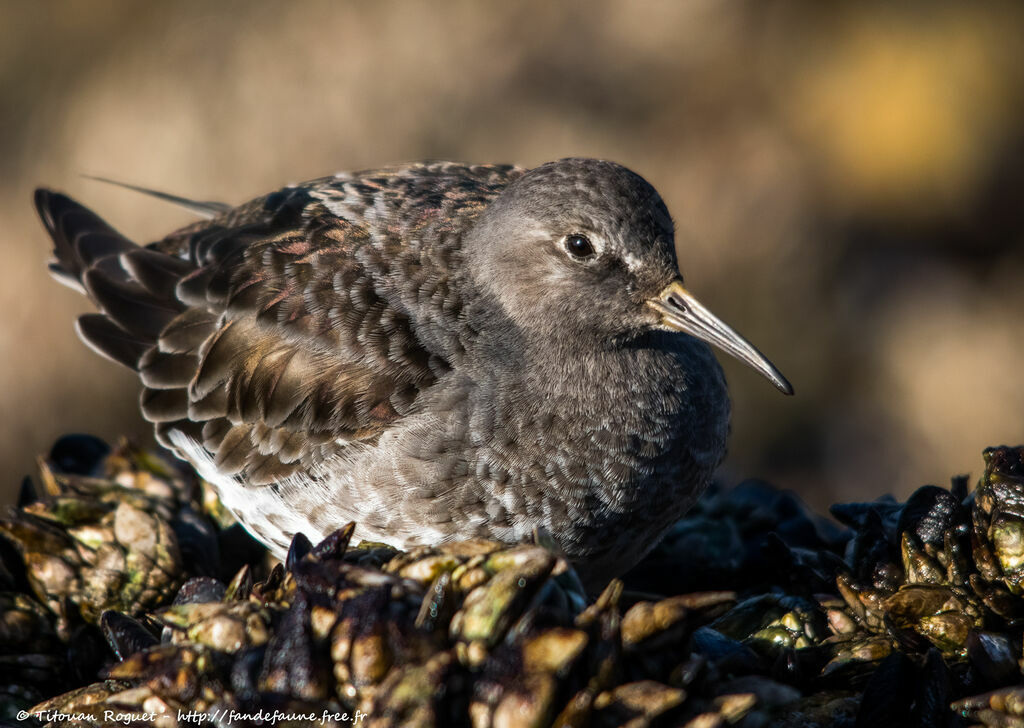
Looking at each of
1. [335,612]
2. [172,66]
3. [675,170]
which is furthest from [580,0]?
[335,612]

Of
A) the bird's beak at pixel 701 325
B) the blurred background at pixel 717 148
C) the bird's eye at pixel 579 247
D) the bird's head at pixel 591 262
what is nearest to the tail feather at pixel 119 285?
the bird's head at pixel 591 262

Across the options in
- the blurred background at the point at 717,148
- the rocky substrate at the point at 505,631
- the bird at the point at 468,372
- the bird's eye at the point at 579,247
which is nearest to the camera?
the rocky substrate at the point at 505,631

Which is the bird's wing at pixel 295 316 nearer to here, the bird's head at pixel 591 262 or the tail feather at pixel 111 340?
the tail feather at pixel 111 340

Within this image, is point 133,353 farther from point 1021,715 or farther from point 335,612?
point 1021,715

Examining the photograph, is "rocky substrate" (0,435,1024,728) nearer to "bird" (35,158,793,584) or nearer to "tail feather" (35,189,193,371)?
"bird" (35,158,793,584)

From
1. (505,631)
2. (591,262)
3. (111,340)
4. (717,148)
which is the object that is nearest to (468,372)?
(591,262)

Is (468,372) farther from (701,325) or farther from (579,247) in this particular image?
(701,325)

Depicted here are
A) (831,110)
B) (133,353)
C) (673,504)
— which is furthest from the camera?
(831,110)

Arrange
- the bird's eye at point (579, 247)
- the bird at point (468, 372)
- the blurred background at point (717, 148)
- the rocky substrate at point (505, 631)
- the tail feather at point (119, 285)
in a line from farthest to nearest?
the blurred background at point (717, 148) < the tail feather at point (119, 285) < the bird's eye at point (579, 247) < the bird at point (468, 372) < the rocky substrate at point (505, 631)
